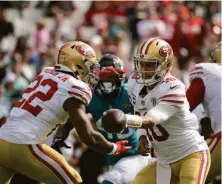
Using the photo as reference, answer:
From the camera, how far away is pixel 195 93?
690cm

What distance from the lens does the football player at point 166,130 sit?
19.5 feet

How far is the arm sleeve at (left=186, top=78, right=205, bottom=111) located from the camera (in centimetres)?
689

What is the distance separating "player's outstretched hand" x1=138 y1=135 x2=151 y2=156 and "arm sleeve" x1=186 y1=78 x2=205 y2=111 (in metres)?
0.81

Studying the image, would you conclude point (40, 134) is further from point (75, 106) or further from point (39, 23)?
point (39, 23)

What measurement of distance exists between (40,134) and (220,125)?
1828 mm

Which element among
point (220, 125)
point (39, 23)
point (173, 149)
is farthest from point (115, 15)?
point (173, 149)

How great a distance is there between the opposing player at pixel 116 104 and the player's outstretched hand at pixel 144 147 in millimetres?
965

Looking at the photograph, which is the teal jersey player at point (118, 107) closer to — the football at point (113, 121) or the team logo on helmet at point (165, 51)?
the team logo on helmet at point (165, 51)

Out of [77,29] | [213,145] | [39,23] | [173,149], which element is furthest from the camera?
[77,29]

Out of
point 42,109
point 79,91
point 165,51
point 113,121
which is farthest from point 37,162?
point 165,51

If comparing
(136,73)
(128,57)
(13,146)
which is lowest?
(128,57)

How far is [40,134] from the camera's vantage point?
6035 millimetres

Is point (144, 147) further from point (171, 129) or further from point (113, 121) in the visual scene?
point (113, 121)

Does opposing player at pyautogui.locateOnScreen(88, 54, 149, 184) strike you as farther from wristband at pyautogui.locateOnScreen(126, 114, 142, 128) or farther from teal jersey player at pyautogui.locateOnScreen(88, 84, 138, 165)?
wristband at pyautogui.locateOnScreen(126, 114, 142, 128)
